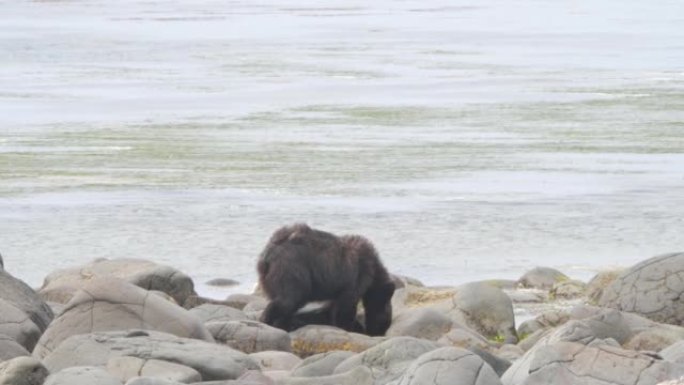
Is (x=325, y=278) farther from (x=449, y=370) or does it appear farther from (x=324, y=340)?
(x=449, y=370)

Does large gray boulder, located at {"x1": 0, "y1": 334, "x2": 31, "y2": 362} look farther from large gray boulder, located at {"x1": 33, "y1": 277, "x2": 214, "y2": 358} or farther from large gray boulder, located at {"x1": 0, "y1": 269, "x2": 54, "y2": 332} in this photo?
large gray boulder, located at {"x1": 0, "y1": 269, "x2": 54, "y2": 332}

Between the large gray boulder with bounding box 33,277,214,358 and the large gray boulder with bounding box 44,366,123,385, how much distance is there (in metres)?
1.35

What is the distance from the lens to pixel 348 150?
21000mm

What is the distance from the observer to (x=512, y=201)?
17016 mm

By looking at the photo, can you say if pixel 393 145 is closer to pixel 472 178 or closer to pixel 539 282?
pixel 472 178

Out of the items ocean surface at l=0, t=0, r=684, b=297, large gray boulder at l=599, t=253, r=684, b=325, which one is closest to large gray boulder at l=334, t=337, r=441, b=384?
large gray boulder at l=599, t=253, r=684, b=325

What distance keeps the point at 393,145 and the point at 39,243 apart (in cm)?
724

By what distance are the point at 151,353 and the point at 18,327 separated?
1.42 metres

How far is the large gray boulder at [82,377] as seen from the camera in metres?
7.24

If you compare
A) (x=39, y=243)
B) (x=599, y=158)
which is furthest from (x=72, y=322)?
(x=599, y=158)

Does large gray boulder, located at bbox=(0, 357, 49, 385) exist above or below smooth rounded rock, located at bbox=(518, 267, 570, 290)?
above

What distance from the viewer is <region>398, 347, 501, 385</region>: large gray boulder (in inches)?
280

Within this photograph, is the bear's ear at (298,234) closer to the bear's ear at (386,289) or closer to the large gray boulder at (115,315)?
the bear's ear at (386,289)

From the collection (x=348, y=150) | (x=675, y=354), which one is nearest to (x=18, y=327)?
(x=675, y=354)
